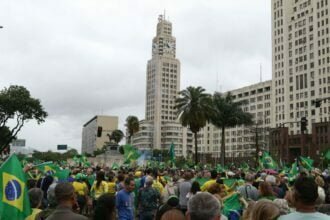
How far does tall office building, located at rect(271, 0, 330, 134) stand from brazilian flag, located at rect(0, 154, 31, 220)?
380ft

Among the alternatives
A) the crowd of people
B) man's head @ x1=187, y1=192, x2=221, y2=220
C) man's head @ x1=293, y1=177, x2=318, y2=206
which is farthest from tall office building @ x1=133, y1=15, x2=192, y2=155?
man's head @ x1=187, y1=192, x2=221, y2=220

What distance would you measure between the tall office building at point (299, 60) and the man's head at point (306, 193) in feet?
382

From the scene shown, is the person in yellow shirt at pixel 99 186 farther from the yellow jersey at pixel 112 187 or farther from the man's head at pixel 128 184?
the man's head at pixel 128 184

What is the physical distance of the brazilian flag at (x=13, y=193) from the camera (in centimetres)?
607

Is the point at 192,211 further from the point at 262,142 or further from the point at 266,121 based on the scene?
the point at 266,121

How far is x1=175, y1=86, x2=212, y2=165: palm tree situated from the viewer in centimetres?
4872

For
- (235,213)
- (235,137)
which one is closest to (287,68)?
(235,137)

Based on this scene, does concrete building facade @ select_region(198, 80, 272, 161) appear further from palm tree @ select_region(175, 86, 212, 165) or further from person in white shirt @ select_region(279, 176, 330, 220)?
person in white shirt @ select_region(279, 176, 330, 220)

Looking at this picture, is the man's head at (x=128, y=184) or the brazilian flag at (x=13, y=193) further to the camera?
the man's head at (x=128, y=184)

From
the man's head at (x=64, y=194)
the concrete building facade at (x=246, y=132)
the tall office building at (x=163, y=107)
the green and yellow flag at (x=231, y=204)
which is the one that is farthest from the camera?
the tall office building at (x=163, y=107)

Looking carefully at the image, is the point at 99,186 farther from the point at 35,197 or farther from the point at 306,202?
the point at 306,202

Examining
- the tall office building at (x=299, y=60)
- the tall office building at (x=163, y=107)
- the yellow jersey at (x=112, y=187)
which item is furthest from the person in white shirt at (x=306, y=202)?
the tall office building at (x=163, y=107)

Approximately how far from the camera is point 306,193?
4.47 metres

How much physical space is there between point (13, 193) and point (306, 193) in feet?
12.1
